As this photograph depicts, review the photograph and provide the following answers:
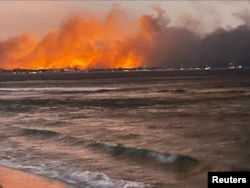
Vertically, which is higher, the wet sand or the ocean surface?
the ocean surface

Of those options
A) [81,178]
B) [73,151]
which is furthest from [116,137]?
[81,178]

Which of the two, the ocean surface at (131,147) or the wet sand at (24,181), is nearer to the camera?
the wet sand at (24,181)

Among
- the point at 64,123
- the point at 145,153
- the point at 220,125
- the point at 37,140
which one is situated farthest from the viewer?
the point at 64,123

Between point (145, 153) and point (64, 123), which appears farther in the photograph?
point (64, 123)

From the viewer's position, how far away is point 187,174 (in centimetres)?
1416

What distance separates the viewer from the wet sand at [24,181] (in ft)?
41.3

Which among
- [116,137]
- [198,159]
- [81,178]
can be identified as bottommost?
[81,178]

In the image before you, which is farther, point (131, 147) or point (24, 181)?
point (131, 147)

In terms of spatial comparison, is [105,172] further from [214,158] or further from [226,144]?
[226,144]

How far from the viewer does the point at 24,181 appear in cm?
1318

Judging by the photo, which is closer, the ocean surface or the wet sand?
the wet sand

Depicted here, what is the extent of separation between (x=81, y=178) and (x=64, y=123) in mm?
15061

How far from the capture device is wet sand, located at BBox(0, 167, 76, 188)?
41.3ft

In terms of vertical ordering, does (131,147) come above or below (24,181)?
above
